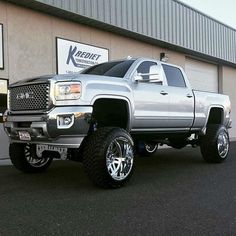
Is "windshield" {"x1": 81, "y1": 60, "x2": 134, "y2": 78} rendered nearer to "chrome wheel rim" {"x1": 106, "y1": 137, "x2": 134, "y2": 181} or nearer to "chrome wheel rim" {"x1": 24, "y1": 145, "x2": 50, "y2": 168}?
"chrome wheel rim" {"x1": 106, "y1": 137, "x2": 134, "y2": 181}

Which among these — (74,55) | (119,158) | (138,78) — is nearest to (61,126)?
(119,158)

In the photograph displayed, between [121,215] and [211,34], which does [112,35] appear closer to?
[211,34]

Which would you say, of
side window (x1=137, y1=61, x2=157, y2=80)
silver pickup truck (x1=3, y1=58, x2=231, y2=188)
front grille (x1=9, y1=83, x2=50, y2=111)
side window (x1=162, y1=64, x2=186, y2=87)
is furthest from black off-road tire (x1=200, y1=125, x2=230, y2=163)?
front grille (x1=9, y1=83, x2=50, y2=111)

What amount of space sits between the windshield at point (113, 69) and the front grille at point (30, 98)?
1.44 metres

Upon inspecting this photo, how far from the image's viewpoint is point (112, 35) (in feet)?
45.8

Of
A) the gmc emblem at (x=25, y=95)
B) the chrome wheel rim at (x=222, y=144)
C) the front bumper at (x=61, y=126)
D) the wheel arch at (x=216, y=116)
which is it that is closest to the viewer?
Answer: the front bumper at (x=61, y=126)

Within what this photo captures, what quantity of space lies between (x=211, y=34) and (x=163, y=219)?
15.7 meters

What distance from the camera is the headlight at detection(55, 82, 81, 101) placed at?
620 cm

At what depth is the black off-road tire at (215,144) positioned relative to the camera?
30.3 ft

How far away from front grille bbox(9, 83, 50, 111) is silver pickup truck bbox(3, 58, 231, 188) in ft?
0.05

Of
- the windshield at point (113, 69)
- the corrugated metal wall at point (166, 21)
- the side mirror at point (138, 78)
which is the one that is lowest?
the side mirror at point (138, 78)

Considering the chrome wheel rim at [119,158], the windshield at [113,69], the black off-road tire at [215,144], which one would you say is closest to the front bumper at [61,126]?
the chrome wheel rim at [119,158]

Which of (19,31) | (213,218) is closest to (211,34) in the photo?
(19,31)

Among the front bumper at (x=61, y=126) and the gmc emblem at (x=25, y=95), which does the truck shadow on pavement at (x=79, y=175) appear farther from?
the gmc emblem at (x=25, y=95)
